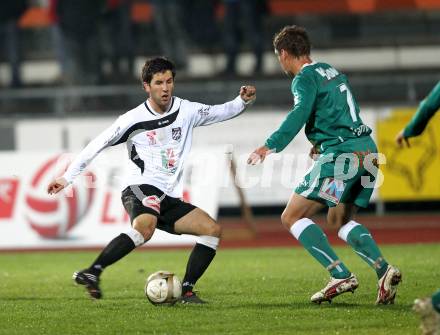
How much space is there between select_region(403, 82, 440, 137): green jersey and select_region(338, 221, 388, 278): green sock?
4.74ft

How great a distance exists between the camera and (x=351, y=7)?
20922 mm

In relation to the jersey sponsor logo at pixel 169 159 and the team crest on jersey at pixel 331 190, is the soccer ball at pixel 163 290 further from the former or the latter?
the team crest on jersey at pixel 331 190

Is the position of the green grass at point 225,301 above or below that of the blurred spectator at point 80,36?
below

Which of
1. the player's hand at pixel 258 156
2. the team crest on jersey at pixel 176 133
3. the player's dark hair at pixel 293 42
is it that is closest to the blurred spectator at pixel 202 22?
the team crest on jersey at pixel 176 133

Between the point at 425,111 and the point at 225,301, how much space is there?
9.10ft

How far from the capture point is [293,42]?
8.03 metres

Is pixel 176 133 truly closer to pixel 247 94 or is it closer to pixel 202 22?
pixel 247 94

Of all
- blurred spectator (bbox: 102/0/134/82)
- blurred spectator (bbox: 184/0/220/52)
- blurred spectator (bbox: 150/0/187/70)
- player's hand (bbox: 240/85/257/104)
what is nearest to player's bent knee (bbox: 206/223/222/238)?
player's hand (bbox: 240/85/257/104)

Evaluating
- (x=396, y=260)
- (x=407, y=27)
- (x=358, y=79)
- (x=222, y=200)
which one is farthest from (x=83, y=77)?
(x=396, y=260)

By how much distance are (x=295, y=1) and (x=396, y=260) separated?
10552 mm

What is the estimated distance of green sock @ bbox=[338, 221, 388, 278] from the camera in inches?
310

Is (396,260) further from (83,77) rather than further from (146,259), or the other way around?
(83,77)

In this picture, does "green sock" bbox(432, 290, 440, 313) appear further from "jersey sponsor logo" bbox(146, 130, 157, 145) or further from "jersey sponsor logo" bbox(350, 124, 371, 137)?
"jersey sponsor logo" bbox(146, 130, 157, 145)

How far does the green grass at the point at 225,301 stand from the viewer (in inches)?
275
